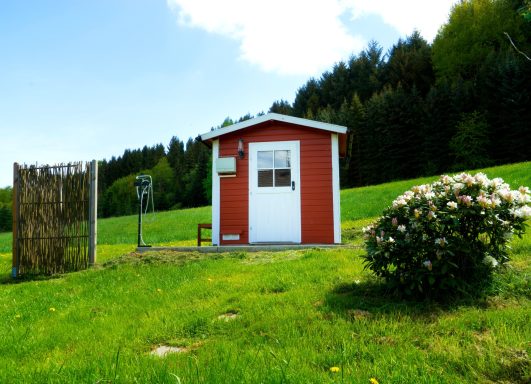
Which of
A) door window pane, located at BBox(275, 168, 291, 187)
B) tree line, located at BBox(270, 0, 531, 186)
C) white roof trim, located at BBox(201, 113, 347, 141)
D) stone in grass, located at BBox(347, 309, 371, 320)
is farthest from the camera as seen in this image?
tree line, located at BBox(270, 0, 531, 186)

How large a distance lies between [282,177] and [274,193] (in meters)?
0.38

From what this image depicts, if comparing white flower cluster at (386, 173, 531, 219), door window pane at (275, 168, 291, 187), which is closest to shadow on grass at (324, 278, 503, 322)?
white flower cluster at (386, 173, 531, 219)

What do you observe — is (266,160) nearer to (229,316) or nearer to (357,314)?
(229,316)

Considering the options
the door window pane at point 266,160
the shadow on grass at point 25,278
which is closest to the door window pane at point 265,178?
the door window pane at point 266,160

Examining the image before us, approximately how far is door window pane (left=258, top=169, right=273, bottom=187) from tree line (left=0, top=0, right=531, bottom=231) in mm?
12924

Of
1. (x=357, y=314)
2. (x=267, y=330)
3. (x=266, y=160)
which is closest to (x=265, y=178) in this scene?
(x=266, y=160)

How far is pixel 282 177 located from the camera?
8.09 metres

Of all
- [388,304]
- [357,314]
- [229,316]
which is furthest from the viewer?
[229,316]

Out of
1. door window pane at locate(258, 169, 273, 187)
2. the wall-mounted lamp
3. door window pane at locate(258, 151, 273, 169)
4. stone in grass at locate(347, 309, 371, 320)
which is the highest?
the wall-mounted lamp

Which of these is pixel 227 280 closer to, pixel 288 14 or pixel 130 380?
pixel 130 380

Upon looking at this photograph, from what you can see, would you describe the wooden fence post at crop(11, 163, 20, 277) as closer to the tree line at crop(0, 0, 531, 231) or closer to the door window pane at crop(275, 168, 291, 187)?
the door window pane at crop(275, 168, 291, 187)

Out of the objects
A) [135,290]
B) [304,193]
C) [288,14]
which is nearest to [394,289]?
[135,290]

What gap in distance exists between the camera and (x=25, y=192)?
655 centimetres

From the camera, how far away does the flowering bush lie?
320cm
